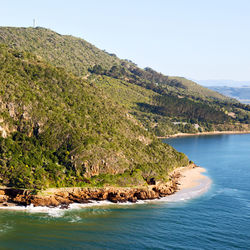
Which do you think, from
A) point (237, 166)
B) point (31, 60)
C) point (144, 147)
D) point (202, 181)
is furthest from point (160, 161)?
point (31, 60)

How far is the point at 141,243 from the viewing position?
226ft

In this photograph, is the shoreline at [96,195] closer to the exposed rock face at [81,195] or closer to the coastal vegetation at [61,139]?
the exposed rock face at [81,195]

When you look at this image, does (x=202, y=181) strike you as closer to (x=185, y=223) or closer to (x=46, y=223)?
(x=185, y=223)

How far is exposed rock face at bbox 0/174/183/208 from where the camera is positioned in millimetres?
86688

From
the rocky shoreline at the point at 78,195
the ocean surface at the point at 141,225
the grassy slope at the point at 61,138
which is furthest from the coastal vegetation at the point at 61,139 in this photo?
the ocean surface at the point at 141,225

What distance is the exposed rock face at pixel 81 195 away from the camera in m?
86.7

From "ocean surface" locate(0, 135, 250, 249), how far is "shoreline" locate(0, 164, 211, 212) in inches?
90.0

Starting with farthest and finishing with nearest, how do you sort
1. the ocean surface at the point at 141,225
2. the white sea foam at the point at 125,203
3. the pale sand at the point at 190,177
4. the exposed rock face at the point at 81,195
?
the pale sand at the point at 190,177, the exposed rock face at the point at 81,195, the white sea foam at the point at 125,203, the ocean surface at the point at 141,225

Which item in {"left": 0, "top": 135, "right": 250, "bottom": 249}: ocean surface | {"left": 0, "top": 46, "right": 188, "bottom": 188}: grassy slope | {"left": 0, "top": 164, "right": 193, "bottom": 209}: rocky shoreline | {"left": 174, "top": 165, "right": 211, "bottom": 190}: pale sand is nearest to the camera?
{"left": 0, "top": 135, "right": 250, "bottom": 249}: ocean surface

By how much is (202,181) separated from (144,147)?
24.3 m

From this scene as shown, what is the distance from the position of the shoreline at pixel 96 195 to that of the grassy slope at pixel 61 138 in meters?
2.52

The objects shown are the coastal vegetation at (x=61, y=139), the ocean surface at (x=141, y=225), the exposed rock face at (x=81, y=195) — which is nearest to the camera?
the ocean surface at (x=141, y=225)

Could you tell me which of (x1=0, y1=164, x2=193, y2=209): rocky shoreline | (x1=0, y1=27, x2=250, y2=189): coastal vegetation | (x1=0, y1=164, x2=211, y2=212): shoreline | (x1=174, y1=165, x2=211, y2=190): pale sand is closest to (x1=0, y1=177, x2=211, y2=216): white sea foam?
(x1=0, y1=164, x2=211, y2=212): shoreline

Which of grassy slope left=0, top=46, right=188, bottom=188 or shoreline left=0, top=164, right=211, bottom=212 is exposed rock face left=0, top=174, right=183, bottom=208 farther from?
grassy slope left=0, top=46, right=188, bottom=188
